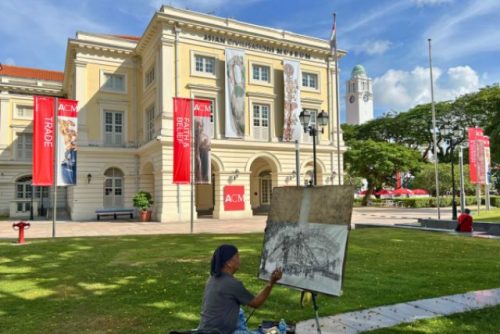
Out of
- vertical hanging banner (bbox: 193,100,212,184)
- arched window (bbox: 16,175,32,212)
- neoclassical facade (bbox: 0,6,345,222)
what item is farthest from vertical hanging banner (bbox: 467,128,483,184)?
arched window (bbox: 16,175,32,212)

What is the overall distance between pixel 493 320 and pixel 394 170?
140 feet

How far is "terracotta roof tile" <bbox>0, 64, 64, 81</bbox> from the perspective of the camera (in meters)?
40.2

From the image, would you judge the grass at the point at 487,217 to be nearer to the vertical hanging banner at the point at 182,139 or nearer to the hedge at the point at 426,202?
the vertical hanging banner at the point at 182,139

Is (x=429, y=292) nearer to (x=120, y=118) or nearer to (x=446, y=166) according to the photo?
(x=120, y=118)

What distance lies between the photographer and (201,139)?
19406 mm

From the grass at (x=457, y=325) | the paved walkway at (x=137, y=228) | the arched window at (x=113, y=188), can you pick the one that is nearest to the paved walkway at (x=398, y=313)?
the grass at (x=457, y=325)

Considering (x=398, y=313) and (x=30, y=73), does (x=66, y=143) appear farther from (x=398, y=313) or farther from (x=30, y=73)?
(x=30, y=73)

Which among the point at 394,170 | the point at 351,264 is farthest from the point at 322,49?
the point at 351,264

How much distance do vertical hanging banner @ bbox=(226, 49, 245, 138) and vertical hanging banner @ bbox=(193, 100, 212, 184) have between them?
7942 millimetres

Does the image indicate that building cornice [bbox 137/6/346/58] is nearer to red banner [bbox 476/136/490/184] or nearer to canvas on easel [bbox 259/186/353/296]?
red banner [bbox 476/136/490/184]

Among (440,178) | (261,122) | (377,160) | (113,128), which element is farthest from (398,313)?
(440,178)

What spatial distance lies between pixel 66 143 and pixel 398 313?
595 inches

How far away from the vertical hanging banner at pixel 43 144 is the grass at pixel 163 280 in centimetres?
343

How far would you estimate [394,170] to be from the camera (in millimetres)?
46250
